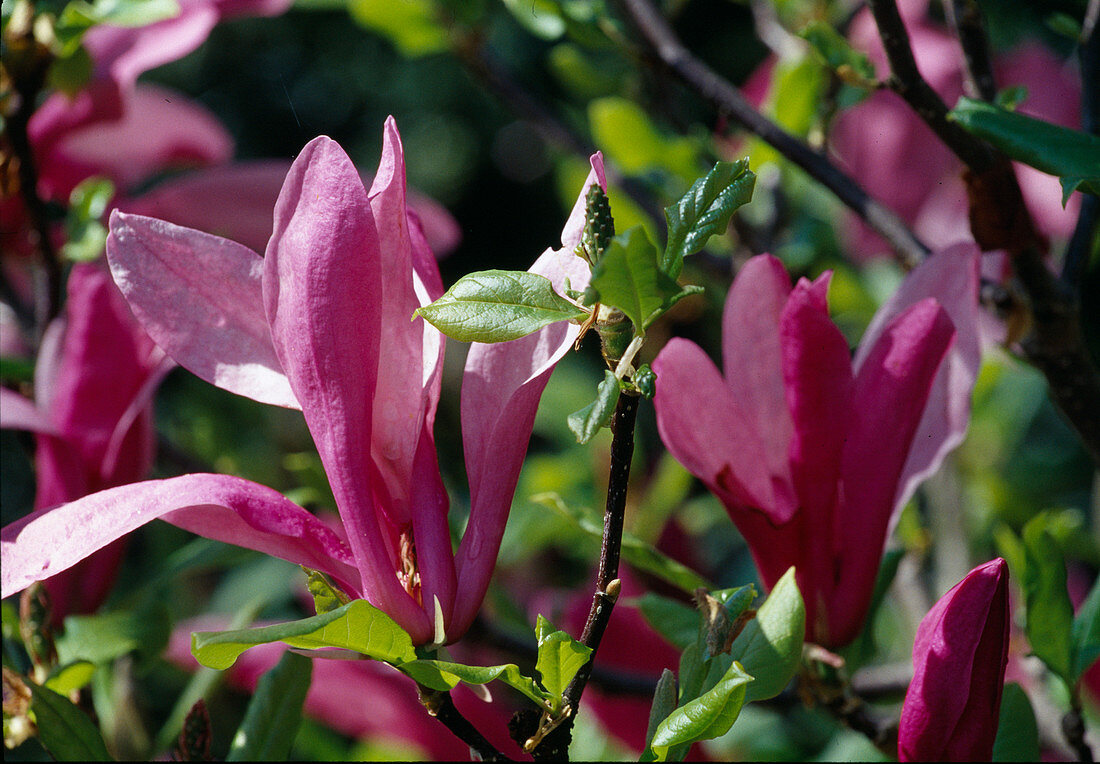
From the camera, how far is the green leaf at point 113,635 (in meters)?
0.67

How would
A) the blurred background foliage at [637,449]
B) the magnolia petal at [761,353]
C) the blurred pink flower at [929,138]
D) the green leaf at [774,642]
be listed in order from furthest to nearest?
the blurred pink flower at [929,138] → the blurred background foliage at [637,449] → the magnolia petal at [761,353] → the green leaf at [774,642]

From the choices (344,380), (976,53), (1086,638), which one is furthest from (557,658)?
(976,53)

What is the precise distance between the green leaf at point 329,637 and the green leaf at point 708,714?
4.3 inches

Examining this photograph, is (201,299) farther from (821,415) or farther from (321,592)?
(821,415)

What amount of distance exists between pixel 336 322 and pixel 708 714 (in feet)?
0.71

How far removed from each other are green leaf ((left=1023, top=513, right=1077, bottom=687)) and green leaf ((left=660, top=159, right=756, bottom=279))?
314 millimetres

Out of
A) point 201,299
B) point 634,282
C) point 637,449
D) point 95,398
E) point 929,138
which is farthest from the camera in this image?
point 637,449

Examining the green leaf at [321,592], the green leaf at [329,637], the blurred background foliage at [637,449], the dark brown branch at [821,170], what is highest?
the dark brown branch at [821,170]

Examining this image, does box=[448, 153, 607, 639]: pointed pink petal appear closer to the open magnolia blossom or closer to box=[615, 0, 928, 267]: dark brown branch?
the open magnolia blossom

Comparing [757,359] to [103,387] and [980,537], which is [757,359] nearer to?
[103,387]

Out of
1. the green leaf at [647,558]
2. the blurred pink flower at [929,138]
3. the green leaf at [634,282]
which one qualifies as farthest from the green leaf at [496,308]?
the blurred pink flower at [929,138]

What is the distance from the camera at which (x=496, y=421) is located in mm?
457

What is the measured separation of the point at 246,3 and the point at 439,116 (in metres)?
2.35

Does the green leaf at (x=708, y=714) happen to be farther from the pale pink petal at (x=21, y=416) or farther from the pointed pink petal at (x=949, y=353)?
the pale pink petal at (x=21, y=416)
